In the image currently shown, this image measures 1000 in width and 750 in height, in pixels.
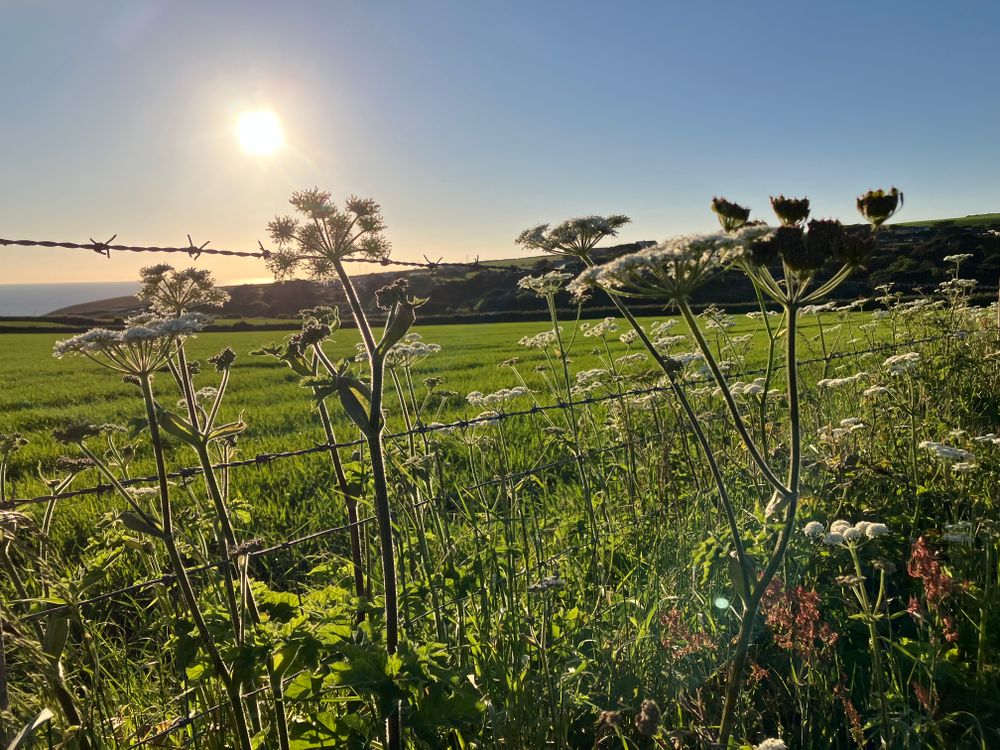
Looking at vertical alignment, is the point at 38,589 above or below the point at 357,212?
below

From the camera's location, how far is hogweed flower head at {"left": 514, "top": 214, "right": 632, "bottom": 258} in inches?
108

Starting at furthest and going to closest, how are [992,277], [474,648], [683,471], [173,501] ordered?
[992,277] < [173,501] < [683,471] < [474,648]

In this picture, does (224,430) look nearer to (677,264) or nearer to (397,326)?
(397,326)

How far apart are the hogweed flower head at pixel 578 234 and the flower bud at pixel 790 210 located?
73cm

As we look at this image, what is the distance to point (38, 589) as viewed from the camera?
3543 mm

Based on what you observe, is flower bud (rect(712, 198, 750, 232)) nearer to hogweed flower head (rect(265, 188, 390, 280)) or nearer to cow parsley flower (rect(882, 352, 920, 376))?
hogweed flower head (rect(265, 188, 390, 280))

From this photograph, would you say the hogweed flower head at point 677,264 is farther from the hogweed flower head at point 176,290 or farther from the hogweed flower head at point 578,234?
the hogweed flower head at point 176,290

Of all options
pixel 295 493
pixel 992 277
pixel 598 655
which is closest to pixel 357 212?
pixel 598 655

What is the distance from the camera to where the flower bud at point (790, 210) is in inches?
83.4

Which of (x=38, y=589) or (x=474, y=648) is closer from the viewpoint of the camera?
(x=474, y=648)

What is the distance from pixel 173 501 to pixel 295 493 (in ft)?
4.00

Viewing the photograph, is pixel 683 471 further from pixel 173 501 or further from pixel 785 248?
pixel 173 501

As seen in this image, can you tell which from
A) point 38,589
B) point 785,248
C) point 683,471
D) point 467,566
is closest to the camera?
point 785,248

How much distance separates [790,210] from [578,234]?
0.91 meters
